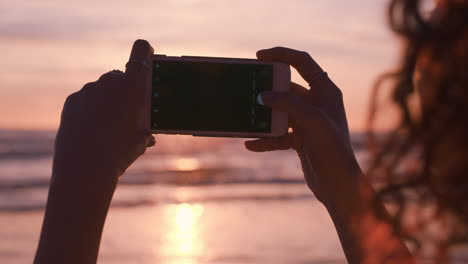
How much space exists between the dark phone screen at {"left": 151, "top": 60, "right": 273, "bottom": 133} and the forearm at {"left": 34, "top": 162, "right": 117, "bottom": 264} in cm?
104

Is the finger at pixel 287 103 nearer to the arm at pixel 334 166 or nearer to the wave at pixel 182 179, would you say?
the arm at pixel 334 166

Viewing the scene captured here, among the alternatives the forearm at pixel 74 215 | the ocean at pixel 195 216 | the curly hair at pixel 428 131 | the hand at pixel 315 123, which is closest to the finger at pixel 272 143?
the hand at pixel 315 123

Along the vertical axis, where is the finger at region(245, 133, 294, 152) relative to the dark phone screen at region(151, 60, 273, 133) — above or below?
below

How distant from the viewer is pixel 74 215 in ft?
4.66

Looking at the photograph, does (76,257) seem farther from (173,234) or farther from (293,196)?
(293,196)

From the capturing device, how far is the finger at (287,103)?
203cm

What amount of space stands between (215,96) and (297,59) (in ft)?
1.12

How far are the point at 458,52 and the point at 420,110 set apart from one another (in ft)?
0.36

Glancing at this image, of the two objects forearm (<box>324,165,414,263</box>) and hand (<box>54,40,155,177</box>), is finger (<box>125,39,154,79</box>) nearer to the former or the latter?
hand (<box>54,40,155,177</box>)

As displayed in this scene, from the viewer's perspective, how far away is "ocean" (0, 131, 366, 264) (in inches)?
353

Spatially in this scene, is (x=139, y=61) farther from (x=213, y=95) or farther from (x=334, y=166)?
(x=213, y=95)

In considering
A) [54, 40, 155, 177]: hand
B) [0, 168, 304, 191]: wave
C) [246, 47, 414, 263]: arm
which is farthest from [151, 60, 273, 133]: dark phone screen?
[0, 168, 304, 191]: wave

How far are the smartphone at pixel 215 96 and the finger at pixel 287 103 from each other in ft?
0.80

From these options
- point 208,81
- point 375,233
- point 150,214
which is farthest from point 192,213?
point 375,233
